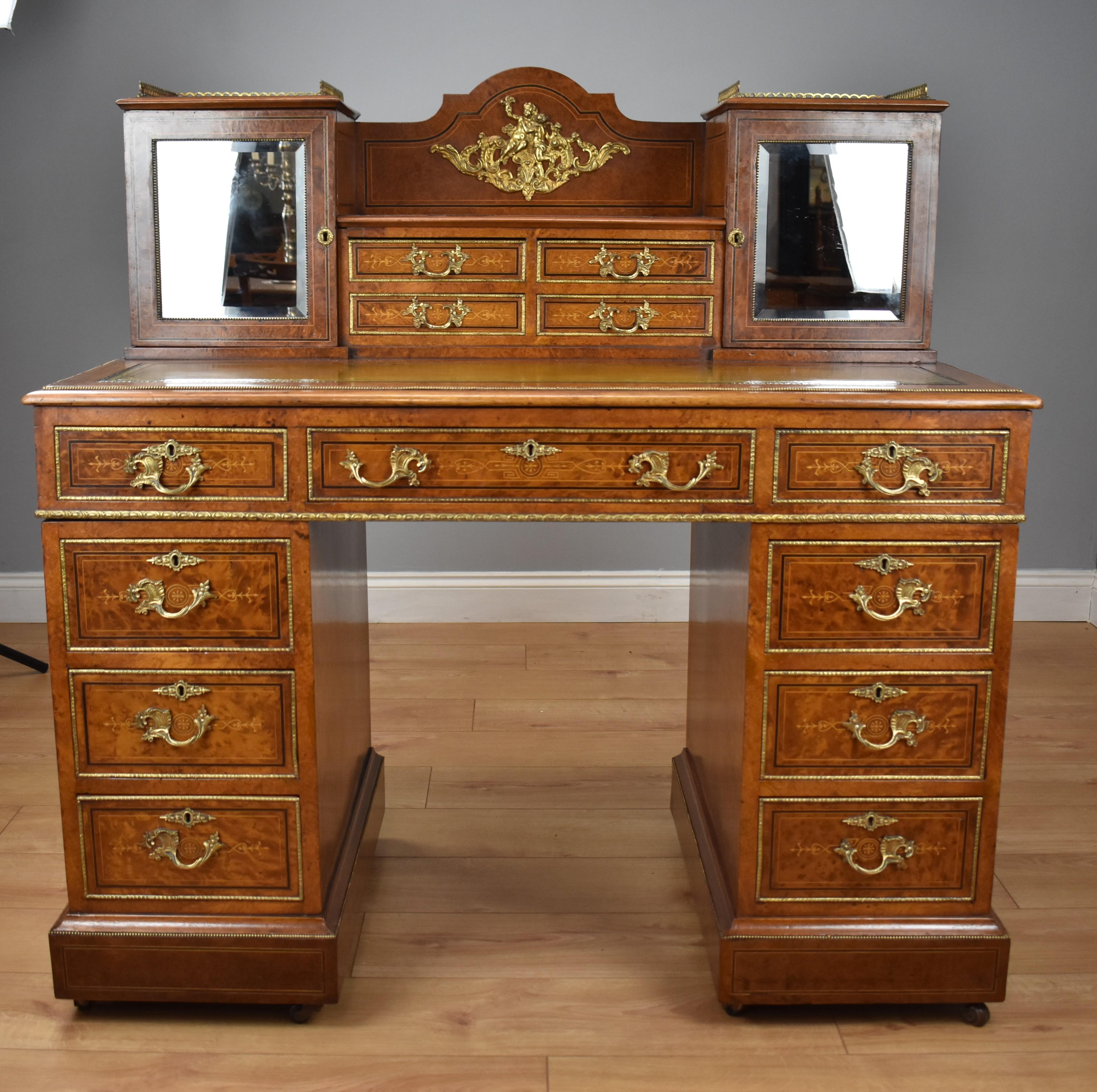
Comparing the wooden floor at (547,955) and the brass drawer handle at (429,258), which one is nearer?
the wooden floor at (547,955)

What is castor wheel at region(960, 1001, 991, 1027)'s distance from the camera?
187 cm

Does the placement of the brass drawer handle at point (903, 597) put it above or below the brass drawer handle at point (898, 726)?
above

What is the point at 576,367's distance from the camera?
1.99 metres

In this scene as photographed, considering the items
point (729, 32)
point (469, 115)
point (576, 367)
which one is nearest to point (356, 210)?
point (469, 115)

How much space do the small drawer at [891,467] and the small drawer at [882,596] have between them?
69 millimetres

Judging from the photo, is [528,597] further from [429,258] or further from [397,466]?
[397,466]

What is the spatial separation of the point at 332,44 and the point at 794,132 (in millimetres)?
1758

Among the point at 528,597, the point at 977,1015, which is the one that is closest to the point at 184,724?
the point at 977,1015

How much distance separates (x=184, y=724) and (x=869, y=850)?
1052mm

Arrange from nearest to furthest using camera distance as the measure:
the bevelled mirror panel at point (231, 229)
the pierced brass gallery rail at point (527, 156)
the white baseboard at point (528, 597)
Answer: the bevelled mirror panel at point (231, 229)
the pierced brass gallery rail at point (527, 156)
the white baseboard at point (528, 597)

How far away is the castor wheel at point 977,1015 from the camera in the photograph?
187 centimetres

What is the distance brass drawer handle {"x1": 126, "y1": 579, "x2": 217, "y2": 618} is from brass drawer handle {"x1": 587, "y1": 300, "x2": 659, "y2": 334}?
822 mm

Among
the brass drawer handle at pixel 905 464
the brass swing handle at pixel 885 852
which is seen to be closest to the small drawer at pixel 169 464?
the brass drawer handle at pixel 905 464

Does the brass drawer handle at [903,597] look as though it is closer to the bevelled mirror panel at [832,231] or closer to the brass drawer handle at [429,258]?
the bevelled mirror panel at [832,231]
